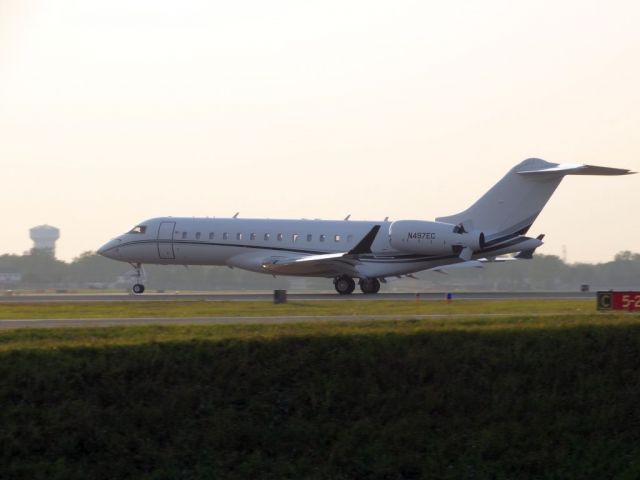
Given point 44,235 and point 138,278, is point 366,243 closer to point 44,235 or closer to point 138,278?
point 138,278

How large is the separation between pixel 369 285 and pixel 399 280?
51270mm

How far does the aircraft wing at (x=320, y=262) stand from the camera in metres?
51.3

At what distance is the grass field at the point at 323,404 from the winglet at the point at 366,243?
26.8 metres

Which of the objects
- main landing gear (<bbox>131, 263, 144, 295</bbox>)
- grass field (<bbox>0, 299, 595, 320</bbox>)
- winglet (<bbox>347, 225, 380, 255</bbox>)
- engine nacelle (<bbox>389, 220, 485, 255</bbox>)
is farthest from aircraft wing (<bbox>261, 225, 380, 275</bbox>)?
grass field (<bbox>0, 299, 595, 320</bbox>)

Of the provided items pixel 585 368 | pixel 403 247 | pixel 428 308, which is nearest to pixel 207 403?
pixel 585 368

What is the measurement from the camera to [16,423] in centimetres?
1888

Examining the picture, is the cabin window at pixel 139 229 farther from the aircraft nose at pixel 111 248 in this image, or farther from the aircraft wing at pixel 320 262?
the aircraft wing at pixel 320 262

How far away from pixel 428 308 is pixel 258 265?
59.9 ft

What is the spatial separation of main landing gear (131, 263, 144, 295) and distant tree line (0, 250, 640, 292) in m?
42.2

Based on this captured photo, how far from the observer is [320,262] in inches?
2039

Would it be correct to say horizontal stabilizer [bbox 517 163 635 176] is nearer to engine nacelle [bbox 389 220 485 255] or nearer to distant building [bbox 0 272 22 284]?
engine nacelle [bbox 389 220 485 255]

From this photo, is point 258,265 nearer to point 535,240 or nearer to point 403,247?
point 403,247

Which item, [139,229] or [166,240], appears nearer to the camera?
[166,240]

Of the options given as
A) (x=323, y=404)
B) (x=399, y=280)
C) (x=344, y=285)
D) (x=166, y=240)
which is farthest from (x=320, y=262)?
(x=399, y=280)
